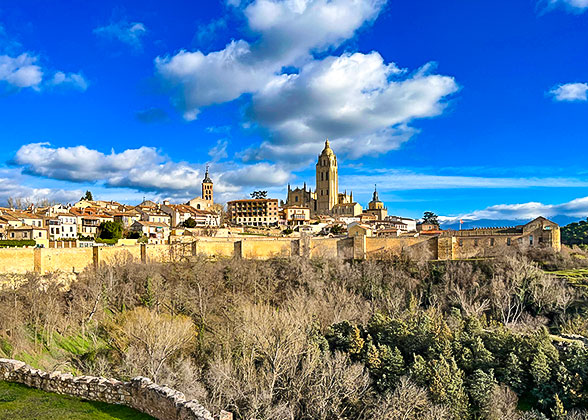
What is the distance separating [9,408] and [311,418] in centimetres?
1021

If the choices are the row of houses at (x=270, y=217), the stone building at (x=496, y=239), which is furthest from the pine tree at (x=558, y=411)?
the row of houses at (x=270, y=217)

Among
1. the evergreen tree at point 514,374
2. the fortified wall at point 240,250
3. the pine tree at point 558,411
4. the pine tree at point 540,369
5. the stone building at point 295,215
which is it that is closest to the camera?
the pine tree at point 558,411

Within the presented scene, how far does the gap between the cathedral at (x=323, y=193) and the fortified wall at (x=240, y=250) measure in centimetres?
6520

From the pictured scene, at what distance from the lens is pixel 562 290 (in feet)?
95.8

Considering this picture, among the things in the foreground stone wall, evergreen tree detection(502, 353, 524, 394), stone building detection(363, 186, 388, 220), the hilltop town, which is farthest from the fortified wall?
stone building detection(363, 186, 388, 220)

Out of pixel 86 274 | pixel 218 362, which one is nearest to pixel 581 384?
pixel 218 362

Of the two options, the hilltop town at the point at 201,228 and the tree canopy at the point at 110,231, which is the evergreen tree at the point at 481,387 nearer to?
the hilltop town at the point at 201,228

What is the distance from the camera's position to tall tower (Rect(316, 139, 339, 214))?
117606mm

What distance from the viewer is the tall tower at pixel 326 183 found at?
11761cm

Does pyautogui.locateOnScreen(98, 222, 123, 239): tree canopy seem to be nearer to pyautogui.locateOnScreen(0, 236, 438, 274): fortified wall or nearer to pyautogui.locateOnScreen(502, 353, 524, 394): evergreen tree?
pyautogui.locateOnScreen(0, 236, 438, 274): fortified wall

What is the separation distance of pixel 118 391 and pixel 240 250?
37815mm

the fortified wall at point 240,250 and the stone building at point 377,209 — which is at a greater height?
the stone building at point 377,209

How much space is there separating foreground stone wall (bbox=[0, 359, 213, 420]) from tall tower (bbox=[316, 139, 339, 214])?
349 feet

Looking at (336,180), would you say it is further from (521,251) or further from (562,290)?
(562,290)
